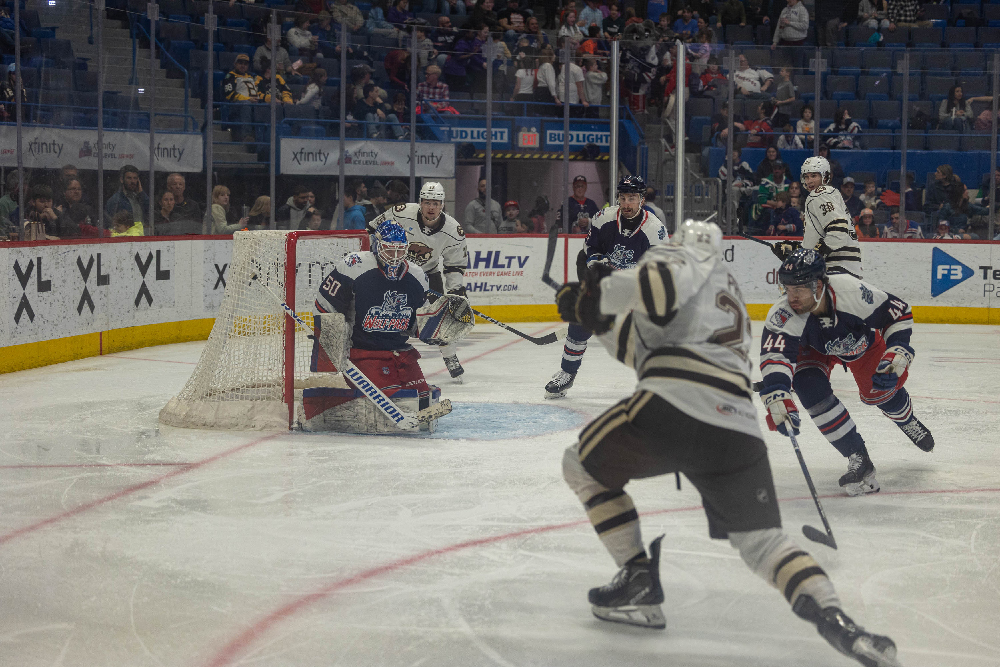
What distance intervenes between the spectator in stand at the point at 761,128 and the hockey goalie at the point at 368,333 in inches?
213

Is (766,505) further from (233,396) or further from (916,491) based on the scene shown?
(233,396)

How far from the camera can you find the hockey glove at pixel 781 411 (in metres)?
3.59

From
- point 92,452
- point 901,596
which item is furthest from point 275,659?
point 92,452

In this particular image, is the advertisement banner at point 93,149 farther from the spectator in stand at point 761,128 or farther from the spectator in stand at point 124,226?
the spectator in stand at point 761,128

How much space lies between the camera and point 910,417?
177 inches

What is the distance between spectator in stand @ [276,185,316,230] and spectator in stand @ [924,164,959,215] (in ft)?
17.1

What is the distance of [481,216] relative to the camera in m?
9.56

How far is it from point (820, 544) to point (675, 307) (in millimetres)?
1397

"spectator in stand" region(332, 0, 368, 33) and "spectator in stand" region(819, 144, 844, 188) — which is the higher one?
"spectator in stand" region(332, 0, 368, 33)

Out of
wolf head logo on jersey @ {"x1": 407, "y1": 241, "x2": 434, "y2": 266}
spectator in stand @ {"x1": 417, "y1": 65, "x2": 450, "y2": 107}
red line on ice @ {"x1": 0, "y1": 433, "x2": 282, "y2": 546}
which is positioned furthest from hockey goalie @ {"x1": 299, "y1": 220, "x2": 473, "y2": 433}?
spectator in stand @ {"x1": 417, "y1": 65, "x2": 450, "y2": 107}

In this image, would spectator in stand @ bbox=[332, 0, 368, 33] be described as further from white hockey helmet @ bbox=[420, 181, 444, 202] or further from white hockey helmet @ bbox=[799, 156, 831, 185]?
white hockey helmet @ bbox=[799, 156, 831, 185]

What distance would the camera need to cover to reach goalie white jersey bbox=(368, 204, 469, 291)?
7.04 metres

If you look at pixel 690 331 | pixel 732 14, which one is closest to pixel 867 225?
pixel 732 14

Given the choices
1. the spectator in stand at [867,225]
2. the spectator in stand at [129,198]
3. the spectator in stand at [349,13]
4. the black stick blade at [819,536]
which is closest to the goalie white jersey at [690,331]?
the black stick blade at [819,536]
